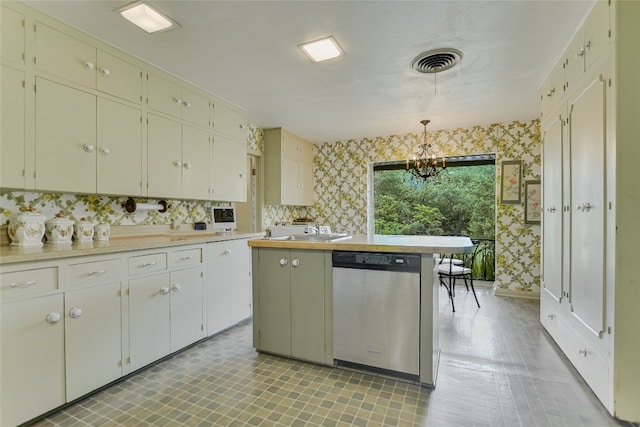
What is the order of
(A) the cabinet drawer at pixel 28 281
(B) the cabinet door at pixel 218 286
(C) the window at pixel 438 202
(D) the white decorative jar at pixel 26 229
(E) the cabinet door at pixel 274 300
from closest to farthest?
(A) the cabinet drawer at pixel 28 281 < (D) the white decorative jar at pixel 26 229 < (E) the cabinet door at pixel 274 300 < (B) the cabinet door at pixel 218 286 < (C) the window at pixel 438 202

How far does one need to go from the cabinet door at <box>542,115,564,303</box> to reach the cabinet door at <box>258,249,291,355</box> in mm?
2312

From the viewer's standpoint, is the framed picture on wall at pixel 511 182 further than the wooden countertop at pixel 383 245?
Yes

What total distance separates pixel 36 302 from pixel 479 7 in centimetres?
324

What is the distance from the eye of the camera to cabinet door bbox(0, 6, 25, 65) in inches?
72.2

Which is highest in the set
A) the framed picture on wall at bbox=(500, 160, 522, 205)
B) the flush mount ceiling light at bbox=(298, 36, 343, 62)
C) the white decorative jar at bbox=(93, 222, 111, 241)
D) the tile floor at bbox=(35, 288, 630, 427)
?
the flush mount ceiling light at bbox=(298, 36, 343, 62)

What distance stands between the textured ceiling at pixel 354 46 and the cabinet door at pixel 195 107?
0.42ft

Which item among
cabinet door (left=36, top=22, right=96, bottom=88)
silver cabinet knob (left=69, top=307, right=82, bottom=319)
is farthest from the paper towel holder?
silver cabinet knob (left=69, top=307, right=82, bottom=319)

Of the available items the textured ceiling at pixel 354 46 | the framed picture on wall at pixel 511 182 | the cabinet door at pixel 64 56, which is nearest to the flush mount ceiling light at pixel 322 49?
the textured ceiling at pixel 354 46

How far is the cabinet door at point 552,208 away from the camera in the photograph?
2.61 m

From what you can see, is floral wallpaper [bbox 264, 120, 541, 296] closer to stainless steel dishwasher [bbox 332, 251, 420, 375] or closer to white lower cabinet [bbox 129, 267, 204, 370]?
white lower cabinet [bbox 129, 267, 204, 370]

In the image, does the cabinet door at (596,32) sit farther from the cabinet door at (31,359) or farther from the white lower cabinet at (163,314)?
the cabinet door at (31,359)

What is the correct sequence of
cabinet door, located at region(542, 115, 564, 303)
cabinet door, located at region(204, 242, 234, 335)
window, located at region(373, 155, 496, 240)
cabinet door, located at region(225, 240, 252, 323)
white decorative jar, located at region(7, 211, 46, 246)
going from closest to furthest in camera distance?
white decorative jar, located at region(7, 211, 46, 246)
cabinet door, located at region(542, 115, 564, 303)
cabinet door, located at region(204, 242, 234, 335)
cabinet door, located at region(225, 240, 252, 323)
window, located at region(373, 155, 496, 240)

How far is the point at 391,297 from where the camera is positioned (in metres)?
2.14

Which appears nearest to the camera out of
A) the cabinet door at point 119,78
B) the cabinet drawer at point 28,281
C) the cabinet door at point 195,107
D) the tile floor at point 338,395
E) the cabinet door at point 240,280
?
the cabinet drawer at point 28,281
